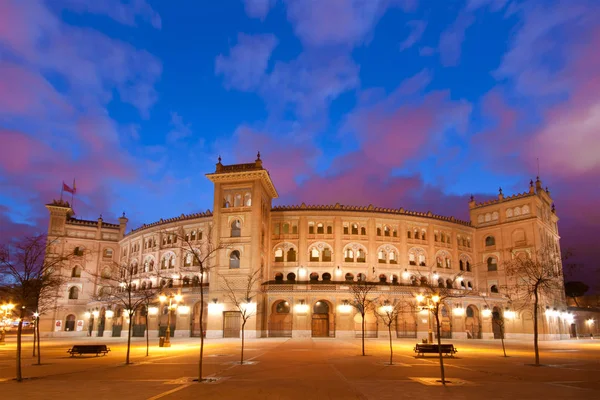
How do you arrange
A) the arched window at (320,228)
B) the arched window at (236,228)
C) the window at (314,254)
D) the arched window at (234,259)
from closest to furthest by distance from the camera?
the arched window at (234,259) → the arched window at (236,228) → the window at (314,254) → the arched window at (320,228)

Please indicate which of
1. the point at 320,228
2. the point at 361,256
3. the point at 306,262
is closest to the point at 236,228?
the point at 306,262

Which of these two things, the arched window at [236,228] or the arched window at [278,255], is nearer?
the arched window at [236,228]

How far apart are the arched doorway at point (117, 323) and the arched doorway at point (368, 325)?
3544 centimetres

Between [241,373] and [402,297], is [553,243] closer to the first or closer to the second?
[402,297]

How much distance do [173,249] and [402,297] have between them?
34525mm

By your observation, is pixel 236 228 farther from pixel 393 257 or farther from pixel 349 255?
pixel 393 257

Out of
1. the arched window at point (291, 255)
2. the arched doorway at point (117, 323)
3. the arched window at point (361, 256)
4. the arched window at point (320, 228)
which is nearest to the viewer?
the arched window at point (291, 255)

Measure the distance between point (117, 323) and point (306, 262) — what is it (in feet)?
98.8

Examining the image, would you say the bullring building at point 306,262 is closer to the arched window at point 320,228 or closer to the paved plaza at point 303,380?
the arched window at point 320,228

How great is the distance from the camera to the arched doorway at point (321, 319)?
57.0m

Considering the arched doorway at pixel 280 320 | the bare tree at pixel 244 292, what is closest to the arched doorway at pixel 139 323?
the bare tree at pixel 244 292

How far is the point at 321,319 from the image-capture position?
5744 cm

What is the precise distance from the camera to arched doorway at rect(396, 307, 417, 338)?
184 ft

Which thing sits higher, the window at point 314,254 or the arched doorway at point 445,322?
the window at point 314,254
